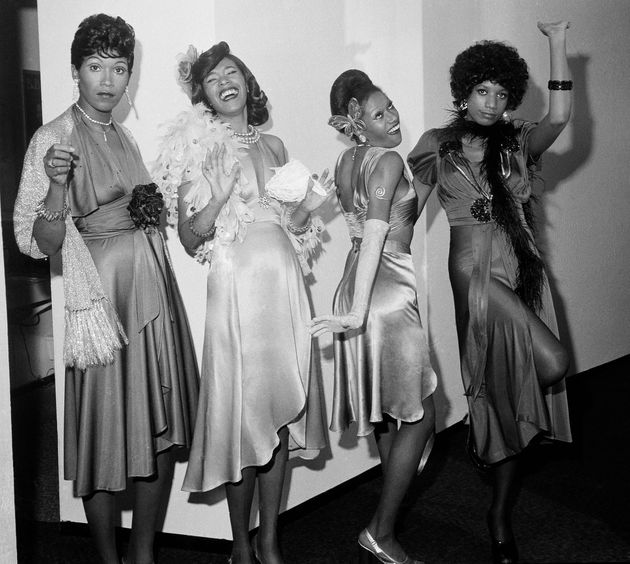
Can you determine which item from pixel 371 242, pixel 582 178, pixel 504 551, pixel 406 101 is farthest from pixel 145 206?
pixel 582 178

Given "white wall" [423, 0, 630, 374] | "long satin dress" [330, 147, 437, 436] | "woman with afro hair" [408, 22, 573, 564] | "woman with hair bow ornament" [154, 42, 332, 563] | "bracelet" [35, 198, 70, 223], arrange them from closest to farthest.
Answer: "bracelet" [35, 198, 70, 223], "woman with hair bow ornament" [154, 42, 332, 563], "long satin dress" [330, 147, 437, 436], "woman with afro hair" [408, 22, 573, 564], "white wall" [423, 0, 630, 374]

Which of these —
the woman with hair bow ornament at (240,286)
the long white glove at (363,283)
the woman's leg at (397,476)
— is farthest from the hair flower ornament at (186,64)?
Answer: the woman's leg at (397,476)

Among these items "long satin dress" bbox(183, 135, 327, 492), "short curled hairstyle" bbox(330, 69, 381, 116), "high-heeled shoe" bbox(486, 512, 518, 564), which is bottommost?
"high-heeled shoe" bbox(486, 512, 518, 564)

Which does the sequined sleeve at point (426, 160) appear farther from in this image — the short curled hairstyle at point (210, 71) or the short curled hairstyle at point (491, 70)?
the short curled hairstyle at point (210, 71)

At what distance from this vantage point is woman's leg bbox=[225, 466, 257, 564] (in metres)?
2.64

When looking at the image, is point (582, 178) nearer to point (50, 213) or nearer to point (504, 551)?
point (504, 551)

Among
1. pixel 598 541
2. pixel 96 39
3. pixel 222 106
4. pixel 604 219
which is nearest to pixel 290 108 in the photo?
pixel 222 106

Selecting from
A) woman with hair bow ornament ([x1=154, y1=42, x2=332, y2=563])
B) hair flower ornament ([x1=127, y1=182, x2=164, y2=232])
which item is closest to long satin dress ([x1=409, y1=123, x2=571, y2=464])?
woman with hair bow ornament ([x1=154, y1=42, x2=332, y2=563])

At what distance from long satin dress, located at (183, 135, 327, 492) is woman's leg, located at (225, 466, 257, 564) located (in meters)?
0.06

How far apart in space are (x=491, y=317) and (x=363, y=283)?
1.74ft

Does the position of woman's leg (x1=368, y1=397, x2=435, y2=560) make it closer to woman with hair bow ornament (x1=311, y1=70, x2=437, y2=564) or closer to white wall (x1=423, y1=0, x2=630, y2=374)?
woman with hair bow ornament (x1=311, y1=70, x2=437, y2=564)

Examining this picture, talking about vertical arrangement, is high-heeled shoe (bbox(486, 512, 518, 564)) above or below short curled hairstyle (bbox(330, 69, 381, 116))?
below

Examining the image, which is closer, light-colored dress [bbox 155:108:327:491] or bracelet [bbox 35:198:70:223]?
bracelet [bbox 35:198:70:223]

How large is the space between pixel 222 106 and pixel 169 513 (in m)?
1.47
